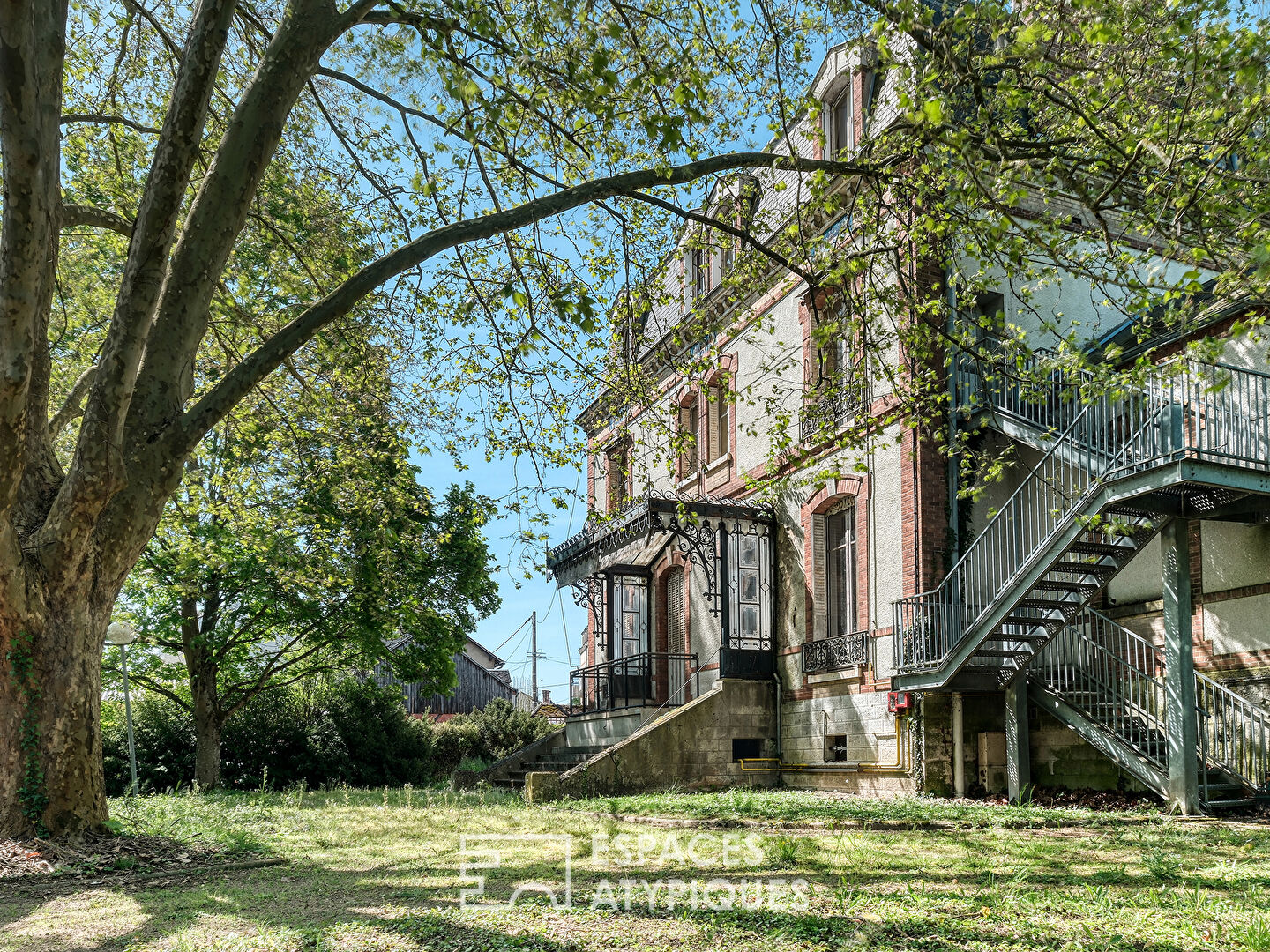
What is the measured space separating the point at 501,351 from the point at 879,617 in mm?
8028

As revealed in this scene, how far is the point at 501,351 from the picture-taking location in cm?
932

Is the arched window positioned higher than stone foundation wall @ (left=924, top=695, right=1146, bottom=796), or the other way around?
the arched window

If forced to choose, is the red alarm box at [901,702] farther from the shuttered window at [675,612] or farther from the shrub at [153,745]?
the shrub at [153,745]

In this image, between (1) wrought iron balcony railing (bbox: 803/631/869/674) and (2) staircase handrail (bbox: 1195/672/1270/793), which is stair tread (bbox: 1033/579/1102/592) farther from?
(1) wrought iron balcony railing (bbox: 803/631/869/674)

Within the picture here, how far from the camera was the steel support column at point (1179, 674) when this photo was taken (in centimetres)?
1004

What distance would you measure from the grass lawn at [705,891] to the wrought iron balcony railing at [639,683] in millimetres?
10719

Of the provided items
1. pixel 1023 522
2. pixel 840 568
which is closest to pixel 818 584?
pixel 840 568

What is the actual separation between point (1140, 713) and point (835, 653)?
5603 mm

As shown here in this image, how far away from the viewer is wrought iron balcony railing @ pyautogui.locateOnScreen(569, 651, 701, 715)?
2020 centimetres

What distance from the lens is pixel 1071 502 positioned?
1137 cm

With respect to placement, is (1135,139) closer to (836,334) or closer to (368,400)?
(836,334)

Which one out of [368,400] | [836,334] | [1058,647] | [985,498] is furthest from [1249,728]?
[368,400]

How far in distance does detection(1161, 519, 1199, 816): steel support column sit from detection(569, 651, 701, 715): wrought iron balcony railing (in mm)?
10100

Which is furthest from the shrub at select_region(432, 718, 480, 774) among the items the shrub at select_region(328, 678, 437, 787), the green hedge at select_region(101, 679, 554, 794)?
the shrub at select_region(328, 678, 437, 787)
